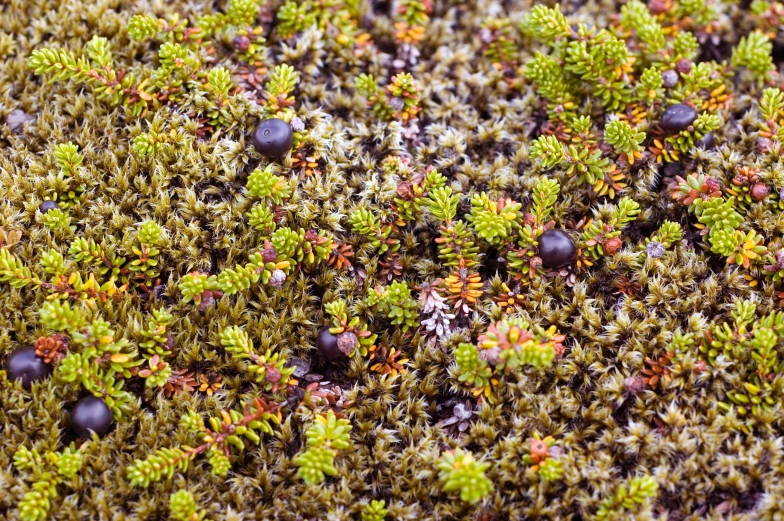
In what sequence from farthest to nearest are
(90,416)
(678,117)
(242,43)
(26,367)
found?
(242,43) → (678,117) → (26,367) → (90,416)

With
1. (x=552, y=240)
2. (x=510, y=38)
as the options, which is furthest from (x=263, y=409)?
(x=510, y=38)

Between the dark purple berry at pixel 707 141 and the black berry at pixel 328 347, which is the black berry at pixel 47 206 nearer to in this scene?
the black berry at pixel 328 347

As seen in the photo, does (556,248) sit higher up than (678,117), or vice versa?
(678,117)

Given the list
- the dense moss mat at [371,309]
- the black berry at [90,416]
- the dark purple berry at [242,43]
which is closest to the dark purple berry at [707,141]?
the dense moss mat at [371,309]

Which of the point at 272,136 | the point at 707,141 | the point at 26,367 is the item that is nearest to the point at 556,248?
the point at 707,141

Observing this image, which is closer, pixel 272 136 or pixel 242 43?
pixel 272 136

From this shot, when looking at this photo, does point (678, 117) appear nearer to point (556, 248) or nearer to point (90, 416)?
point (556, 248)
